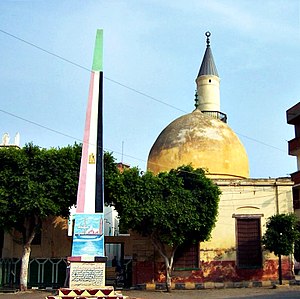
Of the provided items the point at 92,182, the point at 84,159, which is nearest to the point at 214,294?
the point at 92,182

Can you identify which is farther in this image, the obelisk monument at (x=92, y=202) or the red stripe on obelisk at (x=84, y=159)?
the red stripe on obelisk at (x=84, y=159)

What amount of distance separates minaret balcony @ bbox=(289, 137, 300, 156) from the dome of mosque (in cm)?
752

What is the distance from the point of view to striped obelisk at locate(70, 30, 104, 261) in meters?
18.4

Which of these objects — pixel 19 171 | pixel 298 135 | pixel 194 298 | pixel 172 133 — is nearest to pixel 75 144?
pixel 19 171

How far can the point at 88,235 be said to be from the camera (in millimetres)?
18578

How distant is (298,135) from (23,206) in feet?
71.7

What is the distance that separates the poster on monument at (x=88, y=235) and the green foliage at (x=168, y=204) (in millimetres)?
3168

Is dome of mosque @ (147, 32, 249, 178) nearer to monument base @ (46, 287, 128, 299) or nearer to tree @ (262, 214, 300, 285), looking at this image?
tree @ (262, 214, 300, 285)

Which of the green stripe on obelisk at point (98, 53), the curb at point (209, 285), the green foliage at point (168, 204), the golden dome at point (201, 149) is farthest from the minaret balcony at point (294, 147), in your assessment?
the green stripe on obelisk at point (98, 53)

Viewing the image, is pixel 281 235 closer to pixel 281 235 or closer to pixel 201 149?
pixel 281 235

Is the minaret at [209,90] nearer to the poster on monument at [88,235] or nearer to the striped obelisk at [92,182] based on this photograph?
the striped obelisk at [92,182]

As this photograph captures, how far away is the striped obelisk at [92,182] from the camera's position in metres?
18.4

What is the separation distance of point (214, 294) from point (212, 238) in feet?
13.5

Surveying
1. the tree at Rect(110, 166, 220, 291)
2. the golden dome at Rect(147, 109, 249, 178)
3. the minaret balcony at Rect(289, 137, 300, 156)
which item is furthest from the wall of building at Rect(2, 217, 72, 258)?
the minaret balcony at Rect(289, 137, 300, 156)
